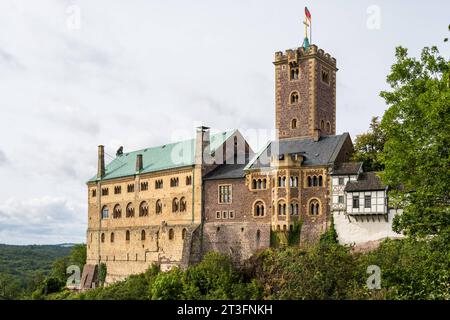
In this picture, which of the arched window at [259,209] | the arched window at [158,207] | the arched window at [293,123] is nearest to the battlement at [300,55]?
the arched window at [293,123]

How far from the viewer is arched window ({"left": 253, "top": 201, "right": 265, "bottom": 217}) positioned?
54.8 meters

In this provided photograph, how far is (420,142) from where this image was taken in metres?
27.9

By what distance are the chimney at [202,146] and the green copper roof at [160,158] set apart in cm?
75

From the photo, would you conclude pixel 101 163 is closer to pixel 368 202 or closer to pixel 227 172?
pixel 227 172

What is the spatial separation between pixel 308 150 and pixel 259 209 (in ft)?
23.0

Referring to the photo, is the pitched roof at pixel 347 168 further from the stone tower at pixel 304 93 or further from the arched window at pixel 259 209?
the stone tower at pixel 304 93

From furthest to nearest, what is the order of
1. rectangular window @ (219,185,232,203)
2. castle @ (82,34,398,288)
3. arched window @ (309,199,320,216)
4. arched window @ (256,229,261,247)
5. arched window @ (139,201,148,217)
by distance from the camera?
arched window @ (139,201,148,217), rectangular window @ (219,185,232,203), arched window @ (256,229,261,247), arched window @ (309,199,320,216), castle @ (82,34,398,288)

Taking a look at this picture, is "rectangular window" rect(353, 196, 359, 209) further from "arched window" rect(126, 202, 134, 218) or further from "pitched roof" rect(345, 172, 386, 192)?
"arched window" rect(126, 202, 134, 218)

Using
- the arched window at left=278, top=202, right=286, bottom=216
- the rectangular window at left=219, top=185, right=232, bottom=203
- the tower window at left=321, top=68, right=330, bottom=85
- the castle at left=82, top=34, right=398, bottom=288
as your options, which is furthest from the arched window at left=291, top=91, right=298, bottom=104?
the arched window at left=278, top=202, right=286, bottom=216

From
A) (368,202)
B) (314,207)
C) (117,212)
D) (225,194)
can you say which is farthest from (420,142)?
(117,212)

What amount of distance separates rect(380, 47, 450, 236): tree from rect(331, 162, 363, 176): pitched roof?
19.0 metres

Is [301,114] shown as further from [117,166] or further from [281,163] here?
[117,166]

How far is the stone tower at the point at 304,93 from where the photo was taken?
2366 inches
